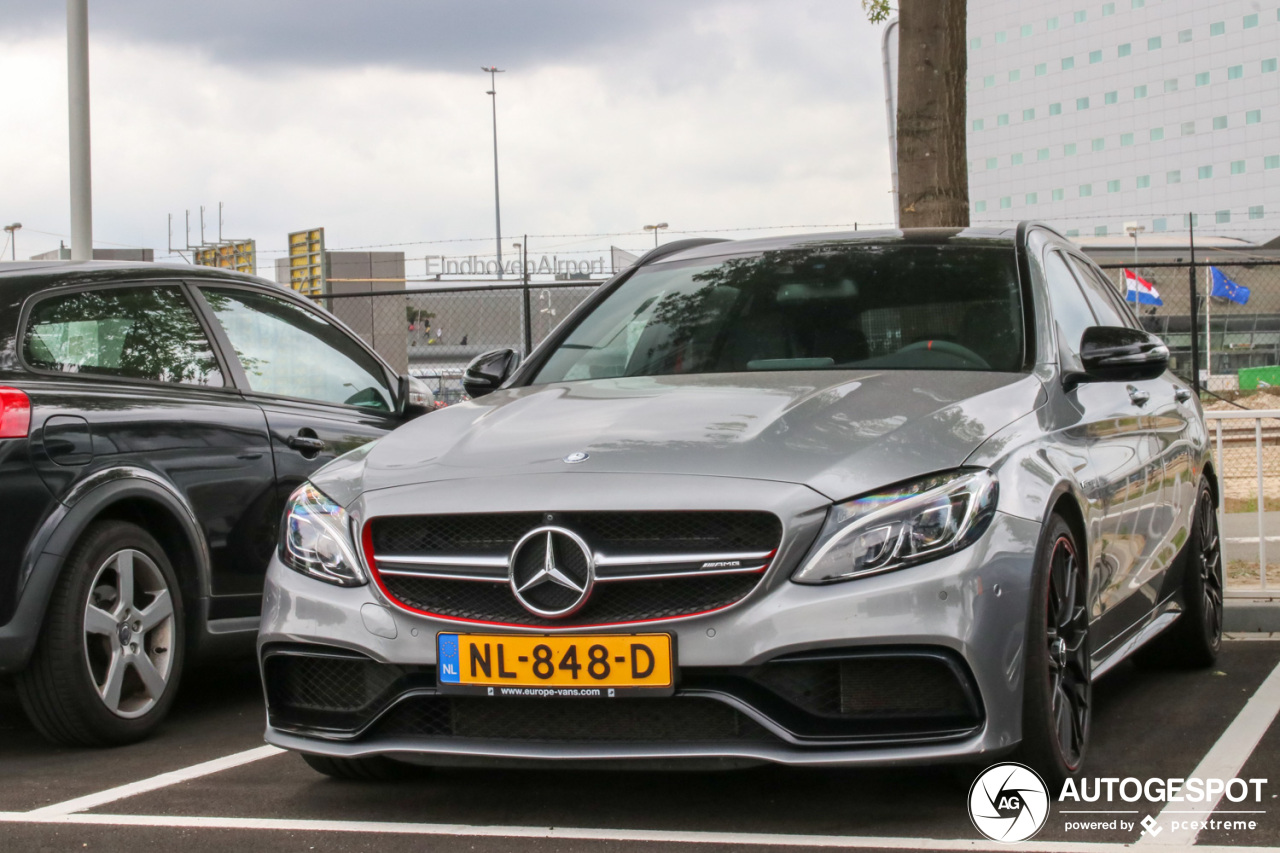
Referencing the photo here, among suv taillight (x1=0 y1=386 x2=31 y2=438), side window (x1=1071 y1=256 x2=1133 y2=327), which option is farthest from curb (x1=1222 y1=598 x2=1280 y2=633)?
suv taillight (x1=0 y1=386 x2=31 y2=438)

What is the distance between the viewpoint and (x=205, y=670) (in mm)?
6902

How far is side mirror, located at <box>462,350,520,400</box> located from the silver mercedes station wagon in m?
0.66

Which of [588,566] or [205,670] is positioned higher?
[588,566]

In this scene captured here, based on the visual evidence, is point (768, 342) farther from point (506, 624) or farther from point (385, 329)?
point (385, 329)

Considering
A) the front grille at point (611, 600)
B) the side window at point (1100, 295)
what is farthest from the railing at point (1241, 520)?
the front grille at point (611, 600)

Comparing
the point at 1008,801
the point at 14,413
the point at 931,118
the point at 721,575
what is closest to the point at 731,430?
the point at 721,575

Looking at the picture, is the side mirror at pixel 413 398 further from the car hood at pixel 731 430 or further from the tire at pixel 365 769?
the tire at pixel 365 769

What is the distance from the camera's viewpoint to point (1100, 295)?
19.0ft

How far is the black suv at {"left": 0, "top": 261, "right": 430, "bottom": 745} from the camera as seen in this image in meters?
4.71

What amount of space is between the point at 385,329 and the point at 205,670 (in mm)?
54596

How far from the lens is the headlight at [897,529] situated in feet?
10.9

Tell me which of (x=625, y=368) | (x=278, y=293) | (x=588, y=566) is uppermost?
(x=278, y=293)

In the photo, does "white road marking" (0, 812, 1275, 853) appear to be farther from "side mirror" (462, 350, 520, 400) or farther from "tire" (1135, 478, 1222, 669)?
"tire" (1135, 478, 1222, 669)

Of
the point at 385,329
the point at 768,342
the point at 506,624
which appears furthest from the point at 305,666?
the point at 385,329
